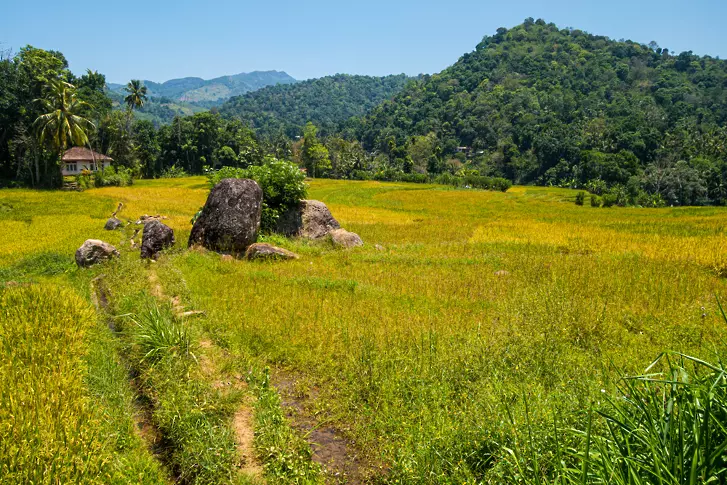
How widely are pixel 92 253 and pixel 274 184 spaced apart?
7.05 meters

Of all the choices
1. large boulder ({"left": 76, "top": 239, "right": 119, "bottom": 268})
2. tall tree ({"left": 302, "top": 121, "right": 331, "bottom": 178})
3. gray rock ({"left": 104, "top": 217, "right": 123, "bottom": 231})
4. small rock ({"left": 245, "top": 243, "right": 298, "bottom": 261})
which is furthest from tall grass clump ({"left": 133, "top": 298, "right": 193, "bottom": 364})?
tall tree ({"left": 302, "top": 121, "right": 331, "bottom": 178})

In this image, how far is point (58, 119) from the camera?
36.4m

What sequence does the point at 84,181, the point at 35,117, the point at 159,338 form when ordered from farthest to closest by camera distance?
1. the point at 84,181
2. the point at 35,117
3. the point at 159,338

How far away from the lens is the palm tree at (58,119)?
3622 centimetres

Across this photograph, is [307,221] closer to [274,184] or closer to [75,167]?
[274,184]

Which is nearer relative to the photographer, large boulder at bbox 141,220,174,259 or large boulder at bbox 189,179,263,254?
large boulder at bbox 141,220,174,259

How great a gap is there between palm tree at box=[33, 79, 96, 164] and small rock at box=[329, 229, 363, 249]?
105 ft

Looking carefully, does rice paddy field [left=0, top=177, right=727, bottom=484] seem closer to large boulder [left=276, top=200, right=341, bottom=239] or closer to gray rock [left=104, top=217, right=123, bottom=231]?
large boulder [left=276, top=200, right=341, bottom=239]

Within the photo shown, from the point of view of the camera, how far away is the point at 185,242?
16.6 m

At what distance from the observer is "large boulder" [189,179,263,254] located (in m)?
14.8

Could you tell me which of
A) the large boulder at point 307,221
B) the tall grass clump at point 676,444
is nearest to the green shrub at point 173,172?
the large boulder at point 307,221

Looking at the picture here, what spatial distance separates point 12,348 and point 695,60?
543ft

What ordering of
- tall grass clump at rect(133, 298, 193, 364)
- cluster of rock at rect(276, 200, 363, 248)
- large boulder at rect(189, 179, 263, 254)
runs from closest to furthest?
tall grass clump at rect(133, 298, 193, 364) → large boulder at rect(189, 179, 263, 254) → cluster of rock at rect(276, 200, 363, 248)

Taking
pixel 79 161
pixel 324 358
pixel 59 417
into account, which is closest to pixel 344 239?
pixel 324 358
